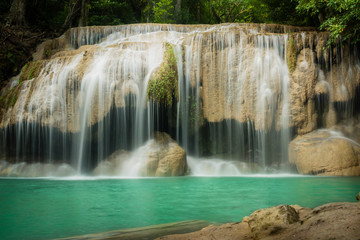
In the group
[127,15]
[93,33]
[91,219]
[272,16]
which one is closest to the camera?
[91,219]

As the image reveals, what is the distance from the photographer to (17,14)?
19797 mm

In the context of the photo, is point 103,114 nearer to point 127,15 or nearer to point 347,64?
point 347,64

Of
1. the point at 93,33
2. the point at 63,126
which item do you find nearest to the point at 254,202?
the point at 63,126

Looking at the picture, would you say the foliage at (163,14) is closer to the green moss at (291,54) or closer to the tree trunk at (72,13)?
the tree trunk at (72,13)

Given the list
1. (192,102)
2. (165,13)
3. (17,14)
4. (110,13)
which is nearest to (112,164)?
(192,102)

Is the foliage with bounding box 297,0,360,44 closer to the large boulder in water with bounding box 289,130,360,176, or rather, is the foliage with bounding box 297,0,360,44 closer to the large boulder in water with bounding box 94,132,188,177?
the large boulder in water with bounding box 289,130,360,176

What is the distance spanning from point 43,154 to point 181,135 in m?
5.48

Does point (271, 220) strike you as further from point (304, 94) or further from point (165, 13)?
point (165, 13)

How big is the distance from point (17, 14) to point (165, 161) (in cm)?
1413

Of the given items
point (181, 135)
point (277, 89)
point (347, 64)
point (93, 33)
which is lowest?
point (181, 135)

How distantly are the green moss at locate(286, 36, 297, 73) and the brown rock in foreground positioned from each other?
1057cm

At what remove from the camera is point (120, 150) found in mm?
12984

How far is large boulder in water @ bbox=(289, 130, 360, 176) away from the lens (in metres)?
11.3

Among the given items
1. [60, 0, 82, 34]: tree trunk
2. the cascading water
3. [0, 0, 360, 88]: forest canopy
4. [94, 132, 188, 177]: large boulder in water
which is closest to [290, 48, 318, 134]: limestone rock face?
the cascading water
